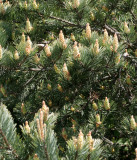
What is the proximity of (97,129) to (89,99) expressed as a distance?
272 millimetres

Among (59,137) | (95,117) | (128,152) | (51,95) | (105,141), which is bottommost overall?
(128,152)

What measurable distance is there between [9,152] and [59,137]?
819mm

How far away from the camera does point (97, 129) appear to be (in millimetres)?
1602

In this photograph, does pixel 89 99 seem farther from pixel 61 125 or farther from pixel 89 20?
pixel 89 20

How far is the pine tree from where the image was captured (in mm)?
1340

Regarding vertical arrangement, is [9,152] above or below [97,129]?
above

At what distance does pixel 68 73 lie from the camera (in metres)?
1.38

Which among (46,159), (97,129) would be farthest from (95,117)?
(46,159)

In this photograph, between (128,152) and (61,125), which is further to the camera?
(128,152)

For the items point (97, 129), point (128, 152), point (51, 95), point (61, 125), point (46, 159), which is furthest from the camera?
point (128, 152)

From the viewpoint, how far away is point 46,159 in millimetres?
828

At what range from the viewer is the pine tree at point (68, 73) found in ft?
4.40

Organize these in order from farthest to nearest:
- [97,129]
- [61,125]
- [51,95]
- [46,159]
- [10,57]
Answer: [61,125]
[51,95]
[97,129]
[10,57]
[46,159]

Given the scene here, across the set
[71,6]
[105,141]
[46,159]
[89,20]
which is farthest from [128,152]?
[46,159]
